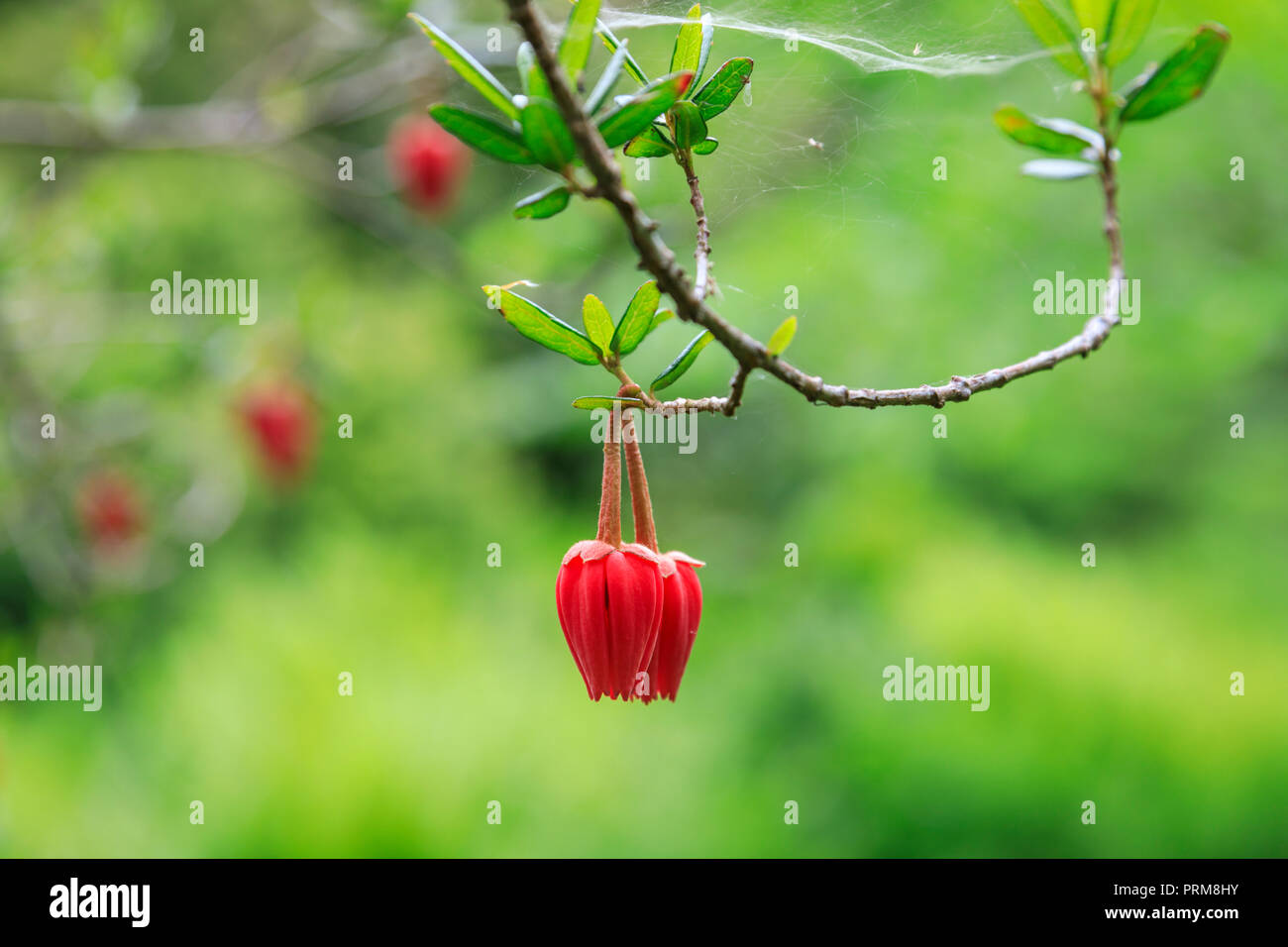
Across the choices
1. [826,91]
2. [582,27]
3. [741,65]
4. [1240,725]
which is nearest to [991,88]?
[826,91]

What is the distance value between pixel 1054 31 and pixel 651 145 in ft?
1.05

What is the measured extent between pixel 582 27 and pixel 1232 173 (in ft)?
9.87

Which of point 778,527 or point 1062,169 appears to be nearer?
point 1062,169

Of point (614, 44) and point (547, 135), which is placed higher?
point (614, 44)

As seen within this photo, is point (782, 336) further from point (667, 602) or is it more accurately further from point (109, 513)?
point (109, 513)

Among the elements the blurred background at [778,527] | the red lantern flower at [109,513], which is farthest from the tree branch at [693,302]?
the red lantern flower at [109,513]

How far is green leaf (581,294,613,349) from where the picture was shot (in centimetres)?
62

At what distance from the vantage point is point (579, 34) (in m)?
0.50

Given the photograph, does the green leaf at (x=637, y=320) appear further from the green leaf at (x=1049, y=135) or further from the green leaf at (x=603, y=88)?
the green leaf at (x=1049, y=135)

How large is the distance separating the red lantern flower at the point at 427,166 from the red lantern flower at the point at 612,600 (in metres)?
2.10

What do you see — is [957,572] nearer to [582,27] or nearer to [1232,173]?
[1232,173]

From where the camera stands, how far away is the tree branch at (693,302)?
45cm

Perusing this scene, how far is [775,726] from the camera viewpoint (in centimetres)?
335

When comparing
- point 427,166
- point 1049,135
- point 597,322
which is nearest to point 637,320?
point 597,322
